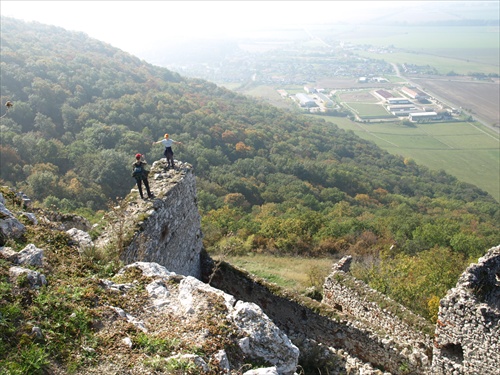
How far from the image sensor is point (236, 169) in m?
42.2

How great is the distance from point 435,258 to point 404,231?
9796 mm

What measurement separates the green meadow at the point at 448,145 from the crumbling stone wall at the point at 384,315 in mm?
56110

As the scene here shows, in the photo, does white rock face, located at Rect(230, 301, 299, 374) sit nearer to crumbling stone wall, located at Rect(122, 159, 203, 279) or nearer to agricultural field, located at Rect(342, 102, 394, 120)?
crumbling stone wall, located at Rect(122, 159, 203, 279)

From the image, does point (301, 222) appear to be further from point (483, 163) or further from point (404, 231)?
point (483, 163)

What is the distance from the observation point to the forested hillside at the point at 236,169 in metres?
23.6

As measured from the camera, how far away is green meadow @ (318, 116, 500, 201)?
65562 mm

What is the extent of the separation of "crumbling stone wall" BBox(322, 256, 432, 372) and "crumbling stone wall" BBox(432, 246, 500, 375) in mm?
691

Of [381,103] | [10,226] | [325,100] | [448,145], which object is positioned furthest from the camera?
[325,100]

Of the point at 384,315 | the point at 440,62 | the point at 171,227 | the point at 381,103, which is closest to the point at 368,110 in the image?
the point at 381,103

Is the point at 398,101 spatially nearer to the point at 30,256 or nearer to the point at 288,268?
the point at 288,268

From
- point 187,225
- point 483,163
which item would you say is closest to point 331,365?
point 187,225

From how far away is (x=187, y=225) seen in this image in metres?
10.4

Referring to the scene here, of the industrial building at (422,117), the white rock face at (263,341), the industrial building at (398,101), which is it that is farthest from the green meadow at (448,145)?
the white rock face at (263,341)

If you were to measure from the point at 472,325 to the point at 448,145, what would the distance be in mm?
79346
